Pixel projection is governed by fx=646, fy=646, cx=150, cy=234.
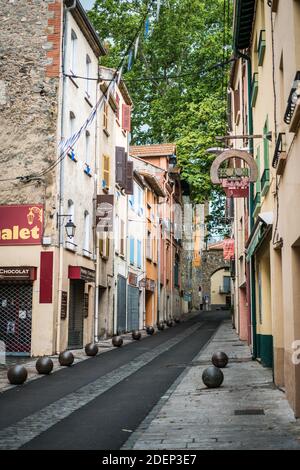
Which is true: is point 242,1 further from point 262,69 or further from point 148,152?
point 148,152

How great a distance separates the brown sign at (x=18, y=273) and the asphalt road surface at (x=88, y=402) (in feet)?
10.5

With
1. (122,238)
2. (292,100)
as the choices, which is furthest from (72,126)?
(292,100)

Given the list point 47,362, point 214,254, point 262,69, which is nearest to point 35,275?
point 47,362

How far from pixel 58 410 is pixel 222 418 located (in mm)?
2629

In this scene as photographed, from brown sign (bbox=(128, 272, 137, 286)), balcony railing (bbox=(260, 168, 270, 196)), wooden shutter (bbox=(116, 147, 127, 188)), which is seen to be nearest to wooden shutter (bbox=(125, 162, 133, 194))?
wooden shutter (bbox=(116, 147, 127, 188))

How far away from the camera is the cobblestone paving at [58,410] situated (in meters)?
7.64

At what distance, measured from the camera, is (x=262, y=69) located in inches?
534

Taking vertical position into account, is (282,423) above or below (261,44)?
below

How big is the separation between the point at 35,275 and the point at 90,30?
971cm

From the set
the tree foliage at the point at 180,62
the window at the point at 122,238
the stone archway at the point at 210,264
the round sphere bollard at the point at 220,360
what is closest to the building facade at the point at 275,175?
the round sphere bollard at the point at 220,360

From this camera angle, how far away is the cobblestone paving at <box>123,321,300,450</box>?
23.0ft

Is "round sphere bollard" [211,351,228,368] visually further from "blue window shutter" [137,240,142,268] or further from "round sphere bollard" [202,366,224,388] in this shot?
"blue window shutter" [137,240,142,268]

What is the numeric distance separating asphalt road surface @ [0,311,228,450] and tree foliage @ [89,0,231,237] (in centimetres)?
1888

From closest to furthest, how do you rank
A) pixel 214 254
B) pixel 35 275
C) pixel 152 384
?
pixel 152 384 → pixel 35 275 → pixel 214 254
